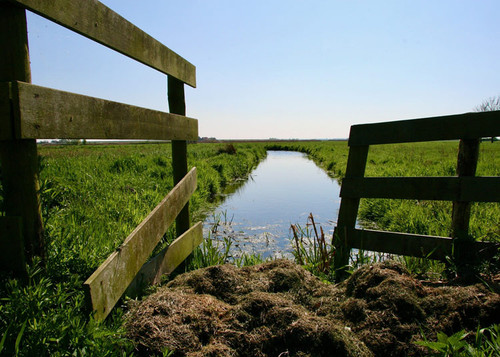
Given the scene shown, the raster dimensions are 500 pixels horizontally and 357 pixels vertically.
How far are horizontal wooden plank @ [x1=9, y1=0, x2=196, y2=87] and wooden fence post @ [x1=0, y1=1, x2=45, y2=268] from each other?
11 cm

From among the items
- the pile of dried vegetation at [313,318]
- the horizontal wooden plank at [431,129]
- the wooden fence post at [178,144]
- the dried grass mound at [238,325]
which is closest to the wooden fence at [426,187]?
the horizontal wooden plank at [431,129]

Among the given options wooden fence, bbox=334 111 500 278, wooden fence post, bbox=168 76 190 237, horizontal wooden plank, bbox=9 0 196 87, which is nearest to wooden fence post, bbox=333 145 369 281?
wooden fence, bbox=334 111 500 278

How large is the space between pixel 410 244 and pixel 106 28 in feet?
10.2

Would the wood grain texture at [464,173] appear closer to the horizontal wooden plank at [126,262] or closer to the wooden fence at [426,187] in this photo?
the wooden fence at [426,187]

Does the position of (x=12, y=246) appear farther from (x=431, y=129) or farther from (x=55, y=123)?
(x=431, y=129)

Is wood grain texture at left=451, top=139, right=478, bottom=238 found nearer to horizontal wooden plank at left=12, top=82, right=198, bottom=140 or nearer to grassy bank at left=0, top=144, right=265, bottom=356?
horizontal wooden plank at left=12, top=82, right=198, bottom=140

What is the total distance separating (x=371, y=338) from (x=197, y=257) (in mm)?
2515

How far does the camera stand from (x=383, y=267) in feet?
8.41

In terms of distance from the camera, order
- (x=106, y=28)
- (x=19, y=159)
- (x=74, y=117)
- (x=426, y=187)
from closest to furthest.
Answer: (x=19, y=159) → (x=74, y=117) → (x=106, y=28) → (x=426, y=187)

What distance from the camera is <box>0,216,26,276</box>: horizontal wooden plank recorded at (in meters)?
1.67

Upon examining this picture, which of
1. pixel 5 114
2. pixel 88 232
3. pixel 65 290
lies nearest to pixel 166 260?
pixel 88 232

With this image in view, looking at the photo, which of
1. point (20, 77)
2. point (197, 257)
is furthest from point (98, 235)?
point (20, 77)

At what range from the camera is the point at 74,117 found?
185 centimetres

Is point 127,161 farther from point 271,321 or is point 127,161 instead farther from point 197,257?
point 271,321
